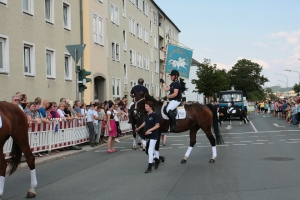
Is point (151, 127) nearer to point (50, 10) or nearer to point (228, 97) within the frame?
point (50, 10)

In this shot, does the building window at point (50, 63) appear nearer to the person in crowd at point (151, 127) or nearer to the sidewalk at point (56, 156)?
the sidewalk at point (56, 156)

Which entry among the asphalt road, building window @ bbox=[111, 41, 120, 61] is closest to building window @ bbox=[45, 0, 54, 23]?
the asphalt road

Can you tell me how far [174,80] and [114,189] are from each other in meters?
4.14

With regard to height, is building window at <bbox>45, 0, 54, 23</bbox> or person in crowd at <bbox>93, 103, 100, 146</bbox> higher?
building window at <bbox>45, 0, 54, 23</bbox>

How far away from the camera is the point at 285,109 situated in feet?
129

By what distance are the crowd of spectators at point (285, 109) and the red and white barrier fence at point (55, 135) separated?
17.0 metres

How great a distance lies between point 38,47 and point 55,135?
928 centimetres

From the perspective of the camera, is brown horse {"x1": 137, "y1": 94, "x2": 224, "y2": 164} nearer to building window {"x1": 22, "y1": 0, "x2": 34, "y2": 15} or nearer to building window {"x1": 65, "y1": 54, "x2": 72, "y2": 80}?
building window {"x1": 22, "y1": 0, "x2": 34, "y2": 15}

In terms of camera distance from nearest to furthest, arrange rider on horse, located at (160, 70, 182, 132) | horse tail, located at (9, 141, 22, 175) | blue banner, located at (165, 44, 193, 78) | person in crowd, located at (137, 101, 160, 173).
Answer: horse tail, located at (9, 141, 22, 175), person in crowd, located at (137, 101, 160, 173), rider on horse, located at (160, 70, 182, 132), blue banner, located at (165, 44, 193, 78)

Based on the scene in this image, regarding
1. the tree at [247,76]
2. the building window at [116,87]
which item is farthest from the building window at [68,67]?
the tree at [247,76]

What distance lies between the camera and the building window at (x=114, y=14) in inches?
1540

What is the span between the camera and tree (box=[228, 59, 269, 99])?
12425 centimetres

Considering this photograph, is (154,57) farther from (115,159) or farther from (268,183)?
(268,183)

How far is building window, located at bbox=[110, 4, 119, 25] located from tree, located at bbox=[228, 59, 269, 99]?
8828 cm
